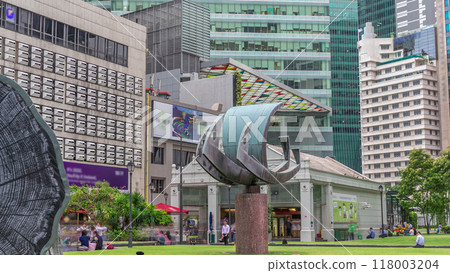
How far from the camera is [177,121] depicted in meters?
62.7

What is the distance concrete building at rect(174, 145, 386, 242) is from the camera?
45125 mm

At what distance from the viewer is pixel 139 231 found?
1526 inches

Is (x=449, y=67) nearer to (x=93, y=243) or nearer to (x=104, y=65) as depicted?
(x=104, y=65)

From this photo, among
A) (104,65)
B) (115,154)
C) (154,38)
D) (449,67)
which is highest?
(449,67)

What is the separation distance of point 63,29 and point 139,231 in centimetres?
2157

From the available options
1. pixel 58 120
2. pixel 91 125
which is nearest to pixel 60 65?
pixel 58 120

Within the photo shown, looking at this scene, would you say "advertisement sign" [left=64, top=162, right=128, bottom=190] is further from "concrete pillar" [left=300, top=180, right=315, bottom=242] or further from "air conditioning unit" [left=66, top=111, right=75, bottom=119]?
"concrete pillar" [left=300, top=180, right=315, bottom=242]

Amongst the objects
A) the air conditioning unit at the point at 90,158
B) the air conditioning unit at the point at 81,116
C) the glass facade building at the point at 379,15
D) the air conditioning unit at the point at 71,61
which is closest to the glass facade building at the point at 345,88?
the glass facade building at the point at 379,15

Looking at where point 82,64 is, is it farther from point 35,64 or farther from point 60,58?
point 35,64

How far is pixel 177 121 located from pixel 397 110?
83631mm

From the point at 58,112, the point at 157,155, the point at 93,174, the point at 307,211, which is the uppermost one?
the point at 58,112

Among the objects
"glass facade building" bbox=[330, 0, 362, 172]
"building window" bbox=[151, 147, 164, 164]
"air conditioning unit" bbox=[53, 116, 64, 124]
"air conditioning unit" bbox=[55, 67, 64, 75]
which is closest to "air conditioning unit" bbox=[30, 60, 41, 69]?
"air conditioning unit" bbox=[55, 67, 64, 75]

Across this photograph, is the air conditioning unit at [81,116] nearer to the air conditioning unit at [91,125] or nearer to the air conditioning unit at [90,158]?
the air conditioning unit at [91,125]
